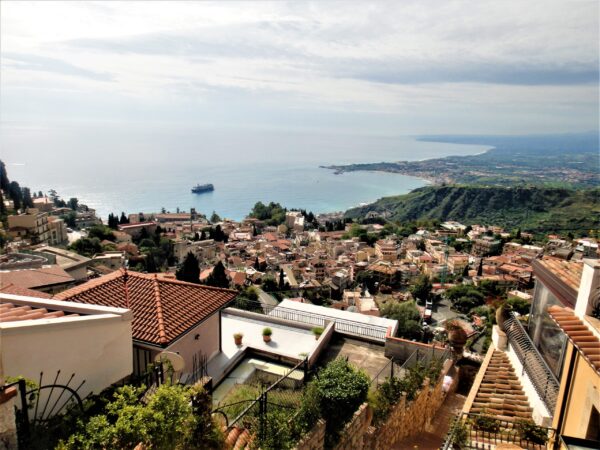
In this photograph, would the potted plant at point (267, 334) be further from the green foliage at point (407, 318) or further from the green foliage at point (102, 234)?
the green foliage at point (102, 234)

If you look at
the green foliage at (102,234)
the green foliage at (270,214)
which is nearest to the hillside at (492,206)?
the green foliage at (270,214)

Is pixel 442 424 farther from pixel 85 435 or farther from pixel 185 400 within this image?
pixel 85 435

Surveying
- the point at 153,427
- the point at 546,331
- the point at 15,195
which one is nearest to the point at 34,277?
the point at 153,427

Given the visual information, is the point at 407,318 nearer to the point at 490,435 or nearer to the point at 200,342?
the point at 200,342

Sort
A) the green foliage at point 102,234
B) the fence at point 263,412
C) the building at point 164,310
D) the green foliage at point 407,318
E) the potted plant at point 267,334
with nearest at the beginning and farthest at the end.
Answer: the fence at point 263,412 < the building at point 164,310 < the potted plant at point 267,334 < the green foliage at point 407,318 < the green foliage at point 102,234

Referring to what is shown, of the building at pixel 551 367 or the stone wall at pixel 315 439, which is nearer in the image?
the building at pixel 551 367

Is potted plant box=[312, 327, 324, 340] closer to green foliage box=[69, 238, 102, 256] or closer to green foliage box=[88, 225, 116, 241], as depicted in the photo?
green foliage box=[69, 238, 102, 256]
